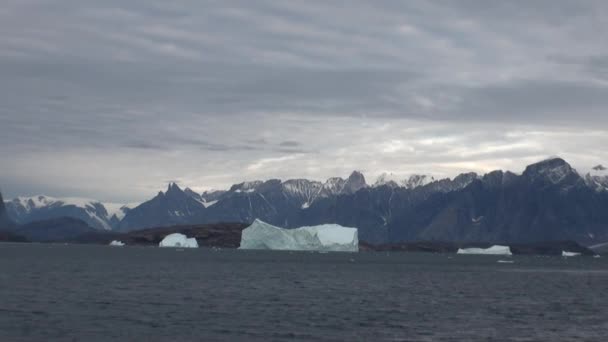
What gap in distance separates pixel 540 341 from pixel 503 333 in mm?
3797

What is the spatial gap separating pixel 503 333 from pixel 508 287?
200ft

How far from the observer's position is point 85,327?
6212 cm

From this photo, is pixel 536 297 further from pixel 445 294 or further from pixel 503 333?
pixel 503 333

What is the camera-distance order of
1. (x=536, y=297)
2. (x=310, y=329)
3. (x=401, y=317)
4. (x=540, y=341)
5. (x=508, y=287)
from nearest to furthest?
(x=540, y=341)
(x=310, y=329)
(x=401, y=317)
(x=536, y=297)
(x=508, y=287)

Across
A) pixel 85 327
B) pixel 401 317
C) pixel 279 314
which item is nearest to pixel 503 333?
pixel 401 317

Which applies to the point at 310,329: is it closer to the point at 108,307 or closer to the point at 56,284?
the point at 108,307

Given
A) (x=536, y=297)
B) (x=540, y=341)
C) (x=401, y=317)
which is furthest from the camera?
(x=536, y=297)

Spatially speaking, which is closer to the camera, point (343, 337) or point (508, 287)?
point (343, 337)

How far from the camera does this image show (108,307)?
7612 cm

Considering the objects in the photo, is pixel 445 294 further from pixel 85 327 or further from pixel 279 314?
pixel 85 327

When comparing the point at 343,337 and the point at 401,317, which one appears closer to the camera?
the point at 343,337

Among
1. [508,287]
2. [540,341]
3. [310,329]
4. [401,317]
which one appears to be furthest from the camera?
[508,287]

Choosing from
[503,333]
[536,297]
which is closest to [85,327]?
[503,333]

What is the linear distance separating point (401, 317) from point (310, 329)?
12.6 meters
